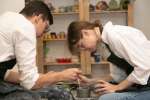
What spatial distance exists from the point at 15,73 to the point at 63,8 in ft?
8.42

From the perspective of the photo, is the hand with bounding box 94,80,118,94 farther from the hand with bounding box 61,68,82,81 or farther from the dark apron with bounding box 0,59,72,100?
the dark apron with bounding box 0,59,72,100

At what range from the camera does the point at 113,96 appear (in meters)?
1.88

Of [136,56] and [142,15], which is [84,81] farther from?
[142,15]

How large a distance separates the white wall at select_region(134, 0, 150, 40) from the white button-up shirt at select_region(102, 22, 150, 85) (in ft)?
8.64

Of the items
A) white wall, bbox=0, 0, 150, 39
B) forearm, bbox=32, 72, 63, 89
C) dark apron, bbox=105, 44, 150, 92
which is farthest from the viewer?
white wall, bbox=0, 0, 150, 39

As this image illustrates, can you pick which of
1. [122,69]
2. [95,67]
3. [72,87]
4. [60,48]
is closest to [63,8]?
[60,48]

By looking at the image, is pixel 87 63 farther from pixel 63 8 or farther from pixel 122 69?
pixel 122 69

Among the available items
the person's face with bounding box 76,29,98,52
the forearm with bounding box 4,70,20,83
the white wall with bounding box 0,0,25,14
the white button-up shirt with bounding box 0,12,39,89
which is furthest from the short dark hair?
the white wall with bounding box 0,0,25,14

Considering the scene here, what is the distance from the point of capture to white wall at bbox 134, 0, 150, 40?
4.54 metres

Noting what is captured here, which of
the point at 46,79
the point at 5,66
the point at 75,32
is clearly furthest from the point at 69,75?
the point at 5,66

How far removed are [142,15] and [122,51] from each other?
9.05 feet

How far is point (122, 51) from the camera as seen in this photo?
6.32ft

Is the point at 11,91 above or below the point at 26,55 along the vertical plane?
below

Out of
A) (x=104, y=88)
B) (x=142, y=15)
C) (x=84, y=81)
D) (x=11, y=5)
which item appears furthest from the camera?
(x=142, y=15)
